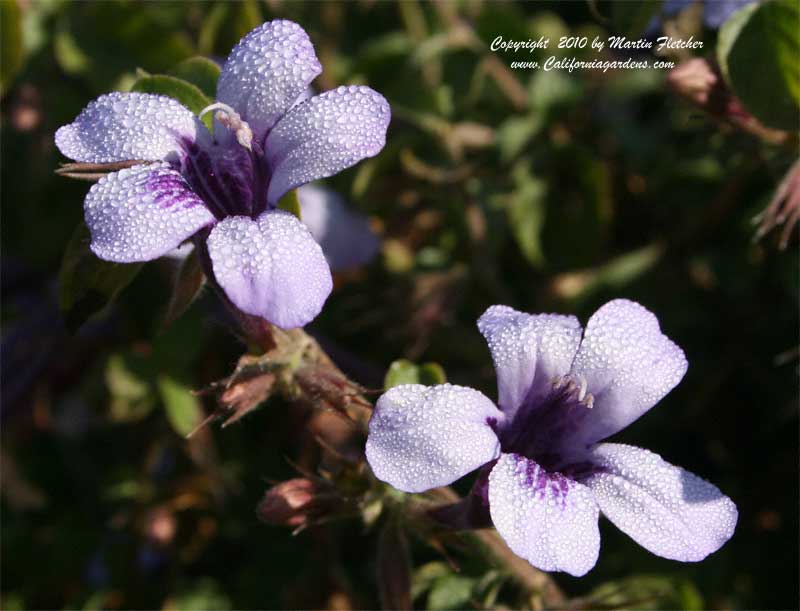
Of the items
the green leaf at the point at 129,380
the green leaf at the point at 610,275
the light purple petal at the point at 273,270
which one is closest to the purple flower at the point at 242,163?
the light purple petal at the point at 273,270

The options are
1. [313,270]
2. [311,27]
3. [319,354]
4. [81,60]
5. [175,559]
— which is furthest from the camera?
[311,27]

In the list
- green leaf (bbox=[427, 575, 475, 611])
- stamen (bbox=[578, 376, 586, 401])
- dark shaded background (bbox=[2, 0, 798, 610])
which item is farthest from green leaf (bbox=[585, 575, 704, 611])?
stamen (bbox=[578, 376, 586, 401])

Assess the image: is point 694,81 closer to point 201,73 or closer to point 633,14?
point 633,14

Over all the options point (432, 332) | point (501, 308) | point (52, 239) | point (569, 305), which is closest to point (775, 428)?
point (569, 305)

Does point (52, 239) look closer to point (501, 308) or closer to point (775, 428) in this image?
point (501, 308)

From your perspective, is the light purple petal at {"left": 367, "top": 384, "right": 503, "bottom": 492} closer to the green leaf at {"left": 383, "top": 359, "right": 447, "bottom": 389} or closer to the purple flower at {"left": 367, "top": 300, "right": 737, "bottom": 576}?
the purple flower at {"left": 367, "top": 300, "right": 737, "bottom": 576}

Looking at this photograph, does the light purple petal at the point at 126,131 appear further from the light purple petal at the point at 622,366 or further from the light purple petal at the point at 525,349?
the light purple petal at the point at 622,366
